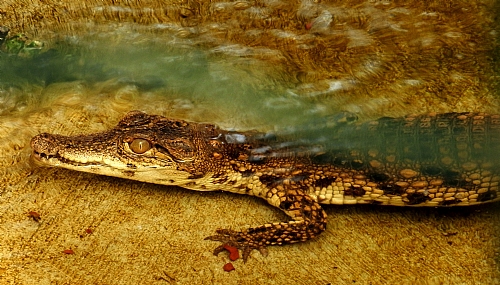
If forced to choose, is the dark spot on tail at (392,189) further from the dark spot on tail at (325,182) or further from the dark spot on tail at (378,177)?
the dark spot on tail at (325,182)

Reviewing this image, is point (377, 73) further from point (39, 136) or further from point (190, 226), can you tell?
point (39, 136)

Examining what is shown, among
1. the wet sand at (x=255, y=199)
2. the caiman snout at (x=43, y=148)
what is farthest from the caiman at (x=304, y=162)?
the wet sand at (x=255, y=199)

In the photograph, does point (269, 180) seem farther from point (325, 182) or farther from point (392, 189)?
point (392, 189)

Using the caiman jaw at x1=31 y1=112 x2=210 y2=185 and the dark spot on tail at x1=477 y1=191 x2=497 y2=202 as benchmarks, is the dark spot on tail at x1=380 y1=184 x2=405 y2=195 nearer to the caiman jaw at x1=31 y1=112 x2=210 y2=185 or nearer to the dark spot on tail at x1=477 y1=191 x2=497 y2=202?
the dark spot on tail at x1=477 y1=191 x2=497 y2=202

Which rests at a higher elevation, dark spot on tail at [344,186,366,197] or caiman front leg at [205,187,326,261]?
dark spot on tail at [344,186,366,197]

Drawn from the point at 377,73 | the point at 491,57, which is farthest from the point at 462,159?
the point at 491,57

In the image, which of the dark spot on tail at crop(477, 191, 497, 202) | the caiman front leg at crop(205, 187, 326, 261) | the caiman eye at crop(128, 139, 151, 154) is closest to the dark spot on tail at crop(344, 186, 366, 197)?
the caiman front leg at crop(205, 187, 326, 261)
